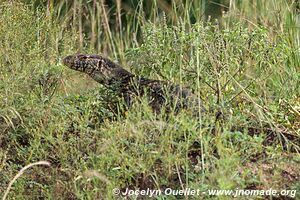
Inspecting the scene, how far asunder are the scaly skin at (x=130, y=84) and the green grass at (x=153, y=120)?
4.2 inches

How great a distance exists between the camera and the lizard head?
289 inches

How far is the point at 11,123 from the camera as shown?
6082 millimetres

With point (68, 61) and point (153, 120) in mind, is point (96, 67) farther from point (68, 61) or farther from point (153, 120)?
point (153, 120)

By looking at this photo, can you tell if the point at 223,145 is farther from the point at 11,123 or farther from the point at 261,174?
the point at 11,123

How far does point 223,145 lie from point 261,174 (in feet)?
1.04

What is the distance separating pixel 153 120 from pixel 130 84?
4.19 ft

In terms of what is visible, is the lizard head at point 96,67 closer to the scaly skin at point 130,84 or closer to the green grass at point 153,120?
the scaly skin at point 130,84

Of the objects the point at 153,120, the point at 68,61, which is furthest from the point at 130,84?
the point at 153,120

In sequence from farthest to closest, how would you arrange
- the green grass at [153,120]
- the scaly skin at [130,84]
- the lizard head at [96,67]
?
the lizard head at [96,67] → the scaly skin at [130,84] → the green grass at [153,120]

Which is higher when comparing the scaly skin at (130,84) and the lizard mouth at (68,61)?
the lizard mouth at (68,61)

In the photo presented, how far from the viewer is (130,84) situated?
6.96 metres

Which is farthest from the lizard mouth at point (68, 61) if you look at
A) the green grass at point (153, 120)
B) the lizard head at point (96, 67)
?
the green grass at point (153, 120)

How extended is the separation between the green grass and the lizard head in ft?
0.51

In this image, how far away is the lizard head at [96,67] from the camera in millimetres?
7348
